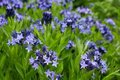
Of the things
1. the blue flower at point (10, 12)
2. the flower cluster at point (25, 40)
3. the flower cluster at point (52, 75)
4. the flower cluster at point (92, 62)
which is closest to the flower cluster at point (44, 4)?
the blue flower at point (10, 12)

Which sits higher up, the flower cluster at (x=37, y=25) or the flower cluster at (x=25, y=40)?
the flower cluster at (x=37, y=25)

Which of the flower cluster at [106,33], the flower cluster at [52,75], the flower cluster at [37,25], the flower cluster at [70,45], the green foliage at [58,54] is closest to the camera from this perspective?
the flower cluster at [52,75]

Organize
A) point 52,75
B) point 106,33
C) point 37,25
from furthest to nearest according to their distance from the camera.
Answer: point 106,33, point 37,25, point 52,75

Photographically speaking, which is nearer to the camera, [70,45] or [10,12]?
[70,45]

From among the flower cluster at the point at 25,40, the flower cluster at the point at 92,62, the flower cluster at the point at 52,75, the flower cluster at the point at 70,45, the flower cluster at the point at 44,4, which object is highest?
the flower cluster at the point at 44,4

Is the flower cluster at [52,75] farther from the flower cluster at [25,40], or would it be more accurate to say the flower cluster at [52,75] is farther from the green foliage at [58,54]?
the flower cluster at [25,40]

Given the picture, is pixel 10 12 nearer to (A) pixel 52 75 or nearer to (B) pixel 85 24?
(B) pixel 85 24

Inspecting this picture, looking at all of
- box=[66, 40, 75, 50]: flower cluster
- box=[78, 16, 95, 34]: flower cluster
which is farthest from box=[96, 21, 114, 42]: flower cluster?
box=[66, 40, 75, 50]: flower cluster

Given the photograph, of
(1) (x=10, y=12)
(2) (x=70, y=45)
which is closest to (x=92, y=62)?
(2) (x=70, y=45)

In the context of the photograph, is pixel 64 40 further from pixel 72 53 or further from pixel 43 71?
pixel 43 71

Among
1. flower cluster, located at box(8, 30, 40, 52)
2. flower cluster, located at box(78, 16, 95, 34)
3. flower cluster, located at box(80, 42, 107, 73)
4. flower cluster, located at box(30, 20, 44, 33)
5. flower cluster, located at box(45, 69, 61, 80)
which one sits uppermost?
flower cluster, located at box(30, 20, 44, 33)

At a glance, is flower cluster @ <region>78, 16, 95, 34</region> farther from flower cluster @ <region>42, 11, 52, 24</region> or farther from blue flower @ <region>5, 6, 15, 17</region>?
blue flower @ <region>5, 6, 15, 17</region>
